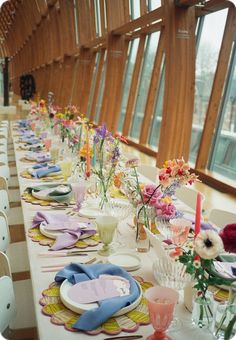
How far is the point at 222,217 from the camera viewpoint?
8.57ft

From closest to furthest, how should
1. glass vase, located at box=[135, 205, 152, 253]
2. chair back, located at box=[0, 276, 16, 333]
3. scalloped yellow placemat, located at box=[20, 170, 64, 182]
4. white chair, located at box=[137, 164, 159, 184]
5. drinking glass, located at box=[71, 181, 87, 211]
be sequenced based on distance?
chair back, located at box=[0, 276, 16, 333], glass vase, located at box=[135, 205, 152, 253], drinking glass, located at box=[71, 181, 87, 211], scalloped yellow placemat, located at box=[20, 170, 64, 182], white chair, located at box=[137, 164, 159, 184]

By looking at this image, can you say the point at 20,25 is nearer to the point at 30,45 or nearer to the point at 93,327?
the point at 30,45

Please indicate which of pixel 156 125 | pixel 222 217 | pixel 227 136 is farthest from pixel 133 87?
pixel 222 217

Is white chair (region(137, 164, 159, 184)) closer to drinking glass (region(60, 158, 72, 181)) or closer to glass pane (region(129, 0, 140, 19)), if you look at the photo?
drinking glass (region(60, 158, 72, 181))

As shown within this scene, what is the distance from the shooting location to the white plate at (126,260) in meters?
1.77

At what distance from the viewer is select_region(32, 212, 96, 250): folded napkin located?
202 cm

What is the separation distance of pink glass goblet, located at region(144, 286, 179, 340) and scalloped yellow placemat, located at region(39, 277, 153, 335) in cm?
10

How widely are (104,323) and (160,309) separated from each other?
8.9 inches

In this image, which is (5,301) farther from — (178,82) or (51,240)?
(178,82)

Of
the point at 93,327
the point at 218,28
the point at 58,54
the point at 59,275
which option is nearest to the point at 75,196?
the point at 59,275

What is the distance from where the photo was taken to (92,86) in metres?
12.0

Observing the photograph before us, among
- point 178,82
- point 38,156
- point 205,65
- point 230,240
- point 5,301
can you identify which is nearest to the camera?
point 230,240

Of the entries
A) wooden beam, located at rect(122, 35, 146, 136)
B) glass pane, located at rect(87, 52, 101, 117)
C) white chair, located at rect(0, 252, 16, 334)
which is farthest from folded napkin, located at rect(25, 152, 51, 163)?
glass pane, located at rect(87, 52, 101, 117)

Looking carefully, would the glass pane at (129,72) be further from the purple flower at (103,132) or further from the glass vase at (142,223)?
the glass vase at (142,223)
